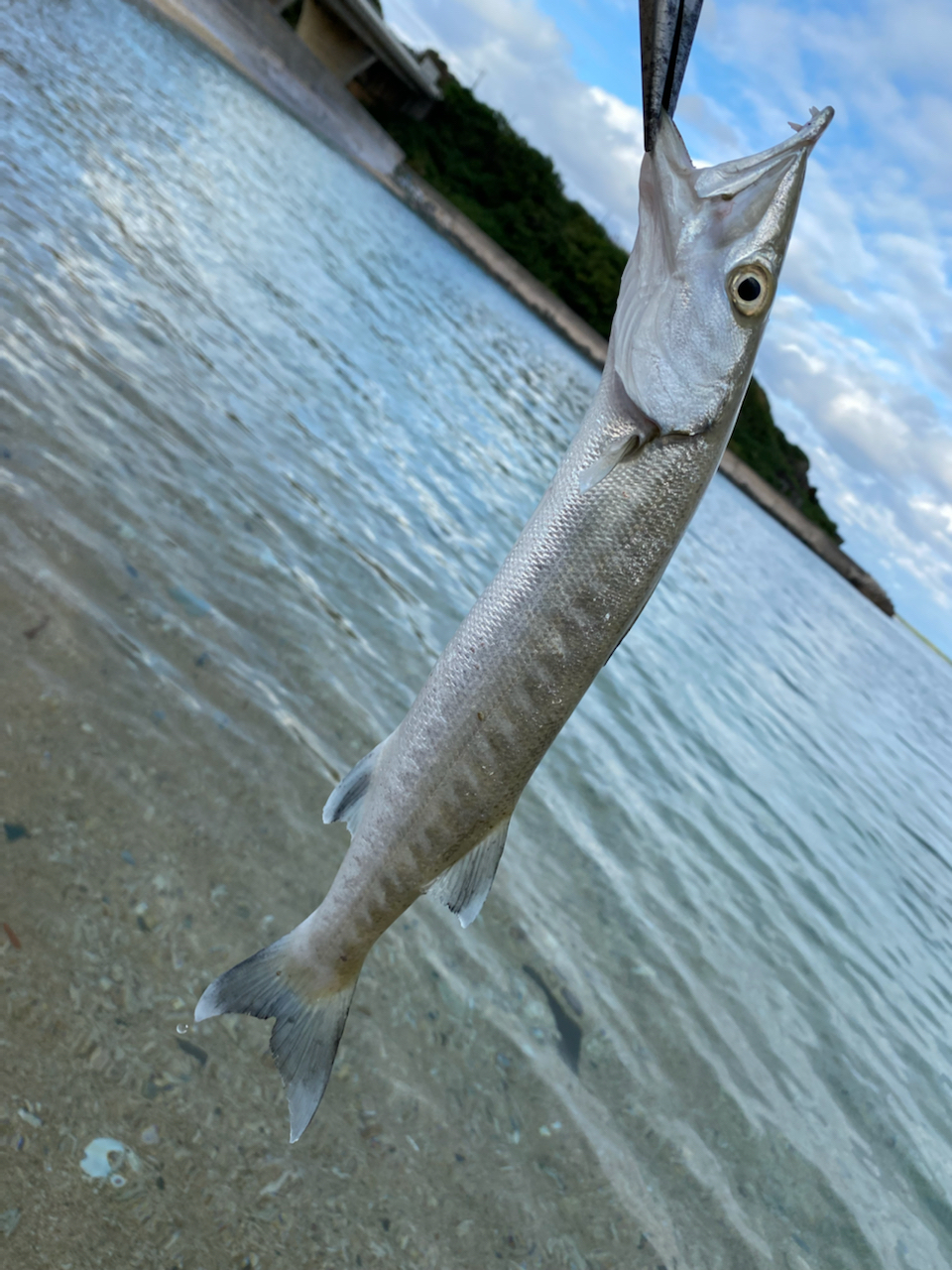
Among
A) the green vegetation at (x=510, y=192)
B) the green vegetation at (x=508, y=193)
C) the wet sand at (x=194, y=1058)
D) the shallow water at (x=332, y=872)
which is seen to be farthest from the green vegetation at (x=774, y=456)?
the wet sand at (x=194, y=1058)

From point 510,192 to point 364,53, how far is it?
1697 cm

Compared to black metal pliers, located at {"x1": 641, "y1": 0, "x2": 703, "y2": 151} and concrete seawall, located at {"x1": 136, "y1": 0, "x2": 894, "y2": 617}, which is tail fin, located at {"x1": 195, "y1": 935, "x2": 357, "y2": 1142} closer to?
black metal pliers, located at {"x1": 641, "y1": 0, "x2": 703, "y2": 151}

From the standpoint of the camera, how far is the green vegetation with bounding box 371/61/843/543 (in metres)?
63.8

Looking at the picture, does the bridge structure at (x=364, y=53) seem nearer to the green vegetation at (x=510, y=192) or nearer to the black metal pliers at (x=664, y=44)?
the green vegetation at (x=510, y=192)

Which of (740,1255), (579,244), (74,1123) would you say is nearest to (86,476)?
(74,1123)

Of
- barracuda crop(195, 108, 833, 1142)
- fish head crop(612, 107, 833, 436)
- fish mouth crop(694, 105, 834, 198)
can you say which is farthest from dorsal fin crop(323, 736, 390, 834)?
fish mouth crop(694, 105, 834, 198)

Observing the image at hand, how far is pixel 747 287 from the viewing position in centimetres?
256

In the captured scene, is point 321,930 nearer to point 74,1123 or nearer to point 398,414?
point 74,1123

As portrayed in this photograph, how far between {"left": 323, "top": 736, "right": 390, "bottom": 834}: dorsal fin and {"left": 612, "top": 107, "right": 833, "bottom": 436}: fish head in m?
1.36

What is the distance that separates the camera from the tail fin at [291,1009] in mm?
2697

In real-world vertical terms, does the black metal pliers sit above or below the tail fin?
above

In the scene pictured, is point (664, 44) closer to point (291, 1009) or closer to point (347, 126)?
point (291, 1009)

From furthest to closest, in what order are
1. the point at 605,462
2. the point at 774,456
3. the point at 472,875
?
the point at 774,456 → the point at 472,875 → the point at 605,462

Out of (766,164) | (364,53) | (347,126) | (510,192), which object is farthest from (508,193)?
(766,164)
